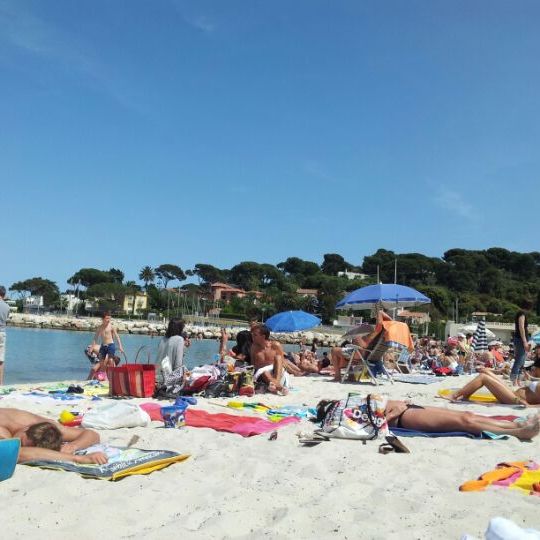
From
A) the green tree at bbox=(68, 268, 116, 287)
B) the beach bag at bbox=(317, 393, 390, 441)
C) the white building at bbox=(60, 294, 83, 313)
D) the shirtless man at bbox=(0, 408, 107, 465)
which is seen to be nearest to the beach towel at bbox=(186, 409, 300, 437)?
the beach bag at bbox=(317, 393, 390, 441)

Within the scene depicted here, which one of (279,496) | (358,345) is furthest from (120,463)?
(358,345)

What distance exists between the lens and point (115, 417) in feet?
14.9

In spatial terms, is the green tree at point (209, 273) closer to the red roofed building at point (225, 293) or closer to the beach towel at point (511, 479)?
the red roofed building at point (225, 293)

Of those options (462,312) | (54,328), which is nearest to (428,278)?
(462,312)

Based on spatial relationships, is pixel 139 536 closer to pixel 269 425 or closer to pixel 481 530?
pixel 481 530

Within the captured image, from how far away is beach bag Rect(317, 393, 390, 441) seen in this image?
4168 mm

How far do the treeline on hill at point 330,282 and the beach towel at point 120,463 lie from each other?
6199 centimetres

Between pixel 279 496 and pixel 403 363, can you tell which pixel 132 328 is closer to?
pixel 403 363

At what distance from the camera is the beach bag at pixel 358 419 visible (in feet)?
13.7

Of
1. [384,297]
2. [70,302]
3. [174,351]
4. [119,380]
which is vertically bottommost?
[119,380]

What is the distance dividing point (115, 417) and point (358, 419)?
189 cm

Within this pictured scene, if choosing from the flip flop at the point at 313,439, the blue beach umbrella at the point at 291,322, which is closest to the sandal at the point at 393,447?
the flip flop at the point at 313,439

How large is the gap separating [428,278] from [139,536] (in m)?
98.0

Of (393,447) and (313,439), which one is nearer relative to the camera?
(393,447)
